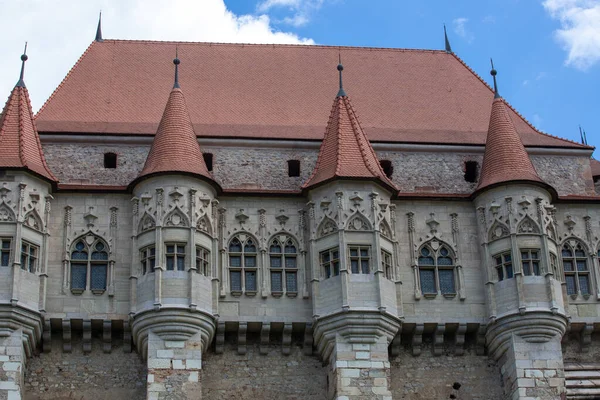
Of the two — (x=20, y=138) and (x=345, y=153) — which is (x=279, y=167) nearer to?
(x=345, y=153)

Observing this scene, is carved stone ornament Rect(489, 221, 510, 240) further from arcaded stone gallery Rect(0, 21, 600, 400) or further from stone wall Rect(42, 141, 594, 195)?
stone wall Rect(42, 141, 594, 195)

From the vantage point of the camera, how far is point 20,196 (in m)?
27.8

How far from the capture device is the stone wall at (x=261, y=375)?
90.2ft

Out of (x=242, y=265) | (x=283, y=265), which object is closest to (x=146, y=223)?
(x=242, y=265)

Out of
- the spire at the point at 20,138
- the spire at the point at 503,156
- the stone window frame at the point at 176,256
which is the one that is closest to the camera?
the stone window frame at the point at 176,256

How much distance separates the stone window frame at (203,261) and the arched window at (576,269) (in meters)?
8.02

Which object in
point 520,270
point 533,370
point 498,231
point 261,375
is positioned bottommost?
point 533,370

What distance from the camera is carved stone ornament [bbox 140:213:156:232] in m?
28.1

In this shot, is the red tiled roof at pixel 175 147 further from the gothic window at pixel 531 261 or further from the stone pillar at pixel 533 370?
the stone pillar at pixel 533 370

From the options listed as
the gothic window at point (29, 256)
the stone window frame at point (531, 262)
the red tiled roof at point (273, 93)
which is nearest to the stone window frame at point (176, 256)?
the gothic window at point (29, 256)

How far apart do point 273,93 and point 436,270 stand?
7.05m

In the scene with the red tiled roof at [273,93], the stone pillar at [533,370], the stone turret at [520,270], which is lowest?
the stone pillar at [533,370]

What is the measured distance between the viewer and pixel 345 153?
2945 centimetres

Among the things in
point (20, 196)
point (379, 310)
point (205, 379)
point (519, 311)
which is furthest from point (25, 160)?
point (519, 311)
